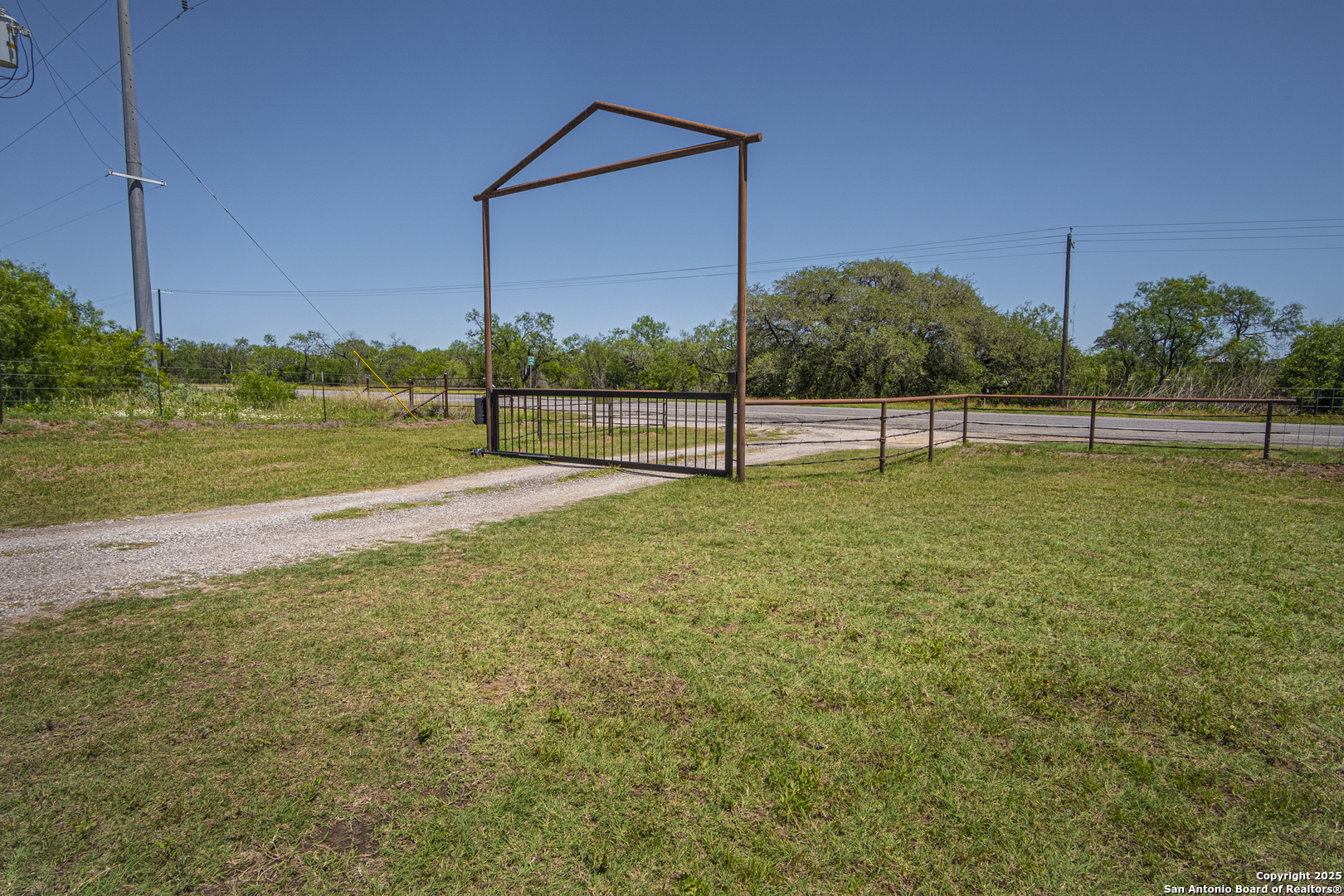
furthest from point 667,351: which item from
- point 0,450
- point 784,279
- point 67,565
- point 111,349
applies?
point 67,565

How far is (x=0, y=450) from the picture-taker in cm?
1062

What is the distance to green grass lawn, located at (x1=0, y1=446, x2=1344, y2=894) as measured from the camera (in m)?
1.95

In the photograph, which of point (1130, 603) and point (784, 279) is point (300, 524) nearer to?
point (1130, 603)

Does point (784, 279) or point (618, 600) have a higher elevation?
point (784, 279)

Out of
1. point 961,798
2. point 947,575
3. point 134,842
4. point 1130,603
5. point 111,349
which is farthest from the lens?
point 111,349

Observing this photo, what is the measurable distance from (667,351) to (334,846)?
52.3 metres

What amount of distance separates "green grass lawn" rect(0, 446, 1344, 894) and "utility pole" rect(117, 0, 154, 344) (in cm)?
2262

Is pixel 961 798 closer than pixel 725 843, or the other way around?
pixel 725 843

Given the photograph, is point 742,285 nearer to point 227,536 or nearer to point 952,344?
point 227,536

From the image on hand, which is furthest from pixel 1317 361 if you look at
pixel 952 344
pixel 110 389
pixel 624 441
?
pixel 110 389

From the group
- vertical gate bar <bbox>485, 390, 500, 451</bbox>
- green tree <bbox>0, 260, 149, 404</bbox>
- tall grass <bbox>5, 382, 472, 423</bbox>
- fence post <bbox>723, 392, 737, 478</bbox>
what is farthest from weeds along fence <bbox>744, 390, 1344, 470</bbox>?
green tree <bbox>0, 260, 149, 404</bbox>

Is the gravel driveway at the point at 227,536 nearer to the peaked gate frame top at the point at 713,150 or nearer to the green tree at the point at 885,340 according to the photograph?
the peaked gate frame top at the point at 713,150

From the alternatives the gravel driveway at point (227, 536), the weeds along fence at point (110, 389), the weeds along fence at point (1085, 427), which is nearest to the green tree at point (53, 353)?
the weeds along fence at point (110, 389)

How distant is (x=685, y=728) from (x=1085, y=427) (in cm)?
1672
